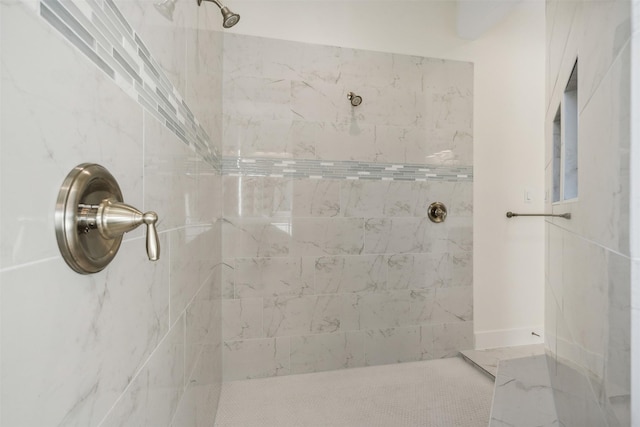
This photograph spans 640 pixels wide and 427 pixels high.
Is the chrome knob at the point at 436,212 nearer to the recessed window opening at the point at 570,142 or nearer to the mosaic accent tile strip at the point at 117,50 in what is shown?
the recessed window opening at the point at 570,142

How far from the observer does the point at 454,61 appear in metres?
2.40

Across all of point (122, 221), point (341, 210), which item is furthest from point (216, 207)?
point (122, 221)

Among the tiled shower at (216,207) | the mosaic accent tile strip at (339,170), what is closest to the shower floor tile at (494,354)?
the tiled shower at (216,207)

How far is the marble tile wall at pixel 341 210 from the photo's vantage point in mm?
2086

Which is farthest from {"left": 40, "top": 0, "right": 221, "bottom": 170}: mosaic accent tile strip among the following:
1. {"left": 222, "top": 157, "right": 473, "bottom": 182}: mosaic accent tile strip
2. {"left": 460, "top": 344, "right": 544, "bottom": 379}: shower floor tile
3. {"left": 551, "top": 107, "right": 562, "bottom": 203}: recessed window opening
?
{"left": 460, "top": 344, "right": 544, "bottom": 379}: shower floor tile

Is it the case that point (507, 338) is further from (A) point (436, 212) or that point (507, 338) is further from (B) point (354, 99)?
(B) point (354, 99)

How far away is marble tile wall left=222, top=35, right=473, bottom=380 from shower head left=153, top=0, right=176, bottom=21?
3.98 ft

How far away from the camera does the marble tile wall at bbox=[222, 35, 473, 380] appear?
6.84 ft

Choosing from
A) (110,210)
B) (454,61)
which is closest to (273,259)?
(110,210)

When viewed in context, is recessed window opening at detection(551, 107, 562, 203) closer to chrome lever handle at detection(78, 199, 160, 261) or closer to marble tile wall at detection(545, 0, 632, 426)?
marble tile wall at detection(545, 0, 632, 426)

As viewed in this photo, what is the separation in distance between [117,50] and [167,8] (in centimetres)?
39

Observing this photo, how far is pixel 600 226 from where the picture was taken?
61 centimetres

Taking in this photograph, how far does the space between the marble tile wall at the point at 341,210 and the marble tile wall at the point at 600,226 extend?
53.4 inches

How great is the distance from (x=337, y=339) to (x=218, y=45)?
205cm
